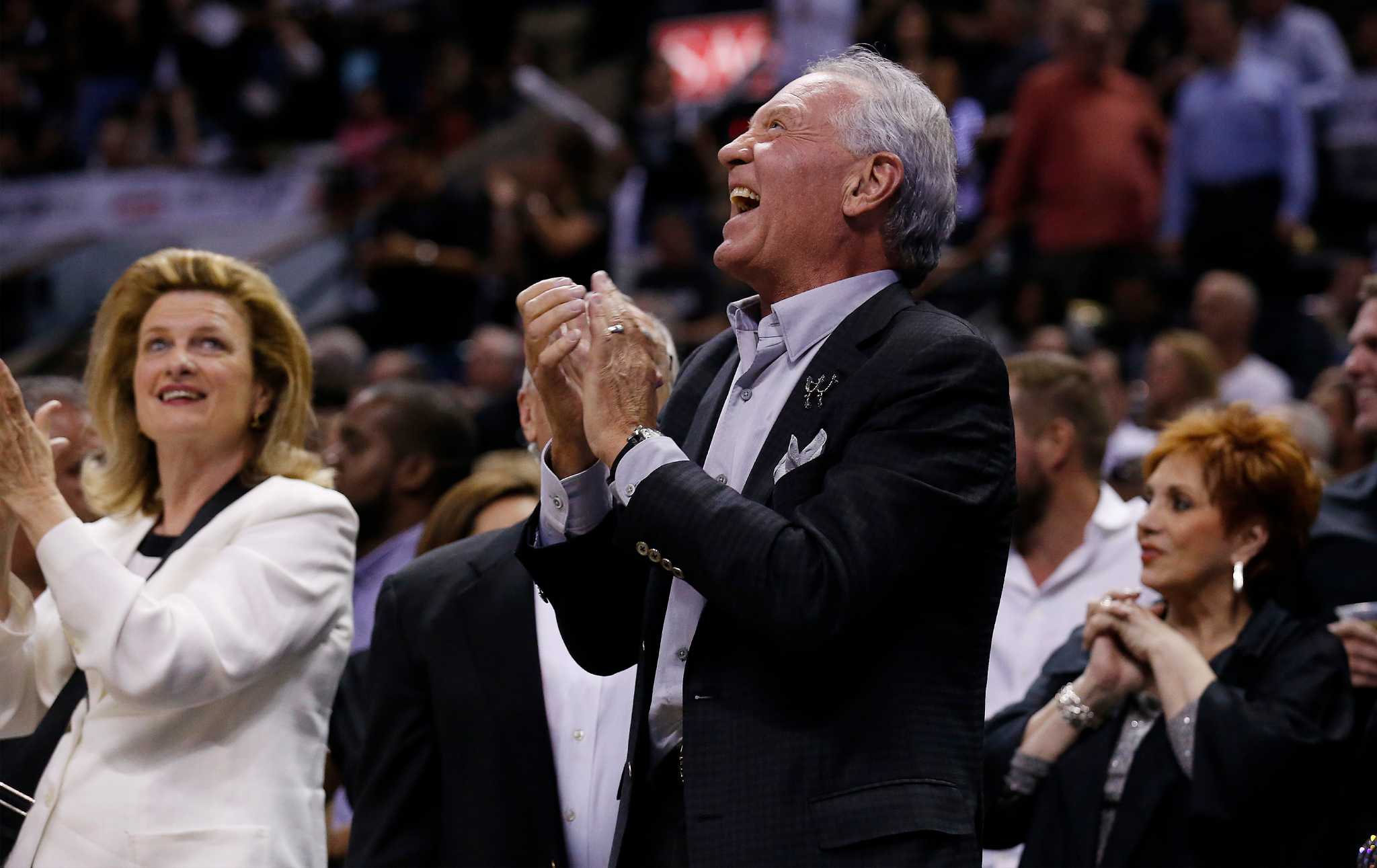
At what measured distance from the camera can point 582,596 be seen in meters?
2.44

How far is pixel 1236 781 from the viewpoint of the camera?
3068mm

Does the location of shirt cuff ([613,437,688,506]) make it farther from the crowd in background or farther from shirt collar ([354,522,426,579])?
the crowd in background

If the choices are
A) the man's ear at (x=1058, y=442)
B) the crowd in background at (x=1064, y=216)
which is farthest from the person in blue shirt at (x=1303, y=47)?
the man's ear at (x=1058, y=442)

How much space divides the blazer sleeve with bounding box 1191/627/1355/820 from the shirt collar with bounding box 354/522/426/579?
226cm

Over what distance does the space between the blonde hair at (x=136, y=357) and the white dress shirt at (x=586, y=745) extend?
0.63 m

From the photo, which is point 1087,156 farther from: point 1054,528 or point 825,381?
point 825,381

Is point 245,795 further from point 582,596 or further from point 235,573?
point 582,596

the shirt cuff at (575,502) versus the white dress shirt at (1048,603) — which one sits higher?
the shirt cuff at (575,502)

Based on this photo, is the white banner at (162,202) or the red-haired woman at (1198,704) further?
the white banner at (162,202)

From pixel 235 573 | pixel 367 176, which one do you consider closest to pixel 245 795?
pixel 235 573

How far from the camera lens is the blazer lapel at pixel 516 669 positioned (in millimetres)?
2947

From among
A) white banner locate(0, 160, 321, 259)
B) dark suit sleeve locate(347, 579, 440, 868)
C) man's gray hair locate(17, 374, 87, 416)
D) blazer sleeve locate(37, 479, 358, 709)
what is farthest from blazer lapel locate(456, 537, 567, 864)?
white banner locate(0, 160, 321, 259)

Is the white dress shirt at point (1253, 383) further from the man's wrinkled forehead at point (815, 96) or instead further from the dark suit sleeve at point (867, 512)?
the dark suit sleeve at point (867, 512)

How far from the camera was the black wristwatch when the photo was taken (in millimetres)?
2188
